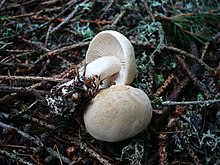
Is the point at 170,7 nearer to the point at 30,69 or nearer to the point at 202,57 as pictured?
the point at 202,57

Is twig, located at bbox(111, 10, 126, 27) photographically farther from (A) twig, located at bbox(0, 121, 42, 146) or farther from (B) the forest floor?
(A) twig, located at bbox(0, 121, 42, 146)

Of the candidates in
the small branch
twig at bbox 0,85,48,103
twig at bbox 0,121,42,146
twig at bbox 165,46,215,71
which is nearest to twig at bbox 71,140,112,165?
twig at bbox 0,121,42,146

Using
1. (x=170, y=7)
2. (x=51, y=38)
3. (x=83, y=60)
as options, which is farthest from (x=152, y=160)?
(x=170, y=7)

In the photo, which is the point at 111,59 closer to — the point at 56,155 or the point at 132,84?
the point at 132,84

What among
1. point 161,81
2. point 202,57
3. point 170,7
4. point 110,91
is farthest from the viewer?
point 170,7

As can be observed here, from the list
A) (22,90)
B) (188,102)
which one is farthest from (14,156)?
(188,102)
